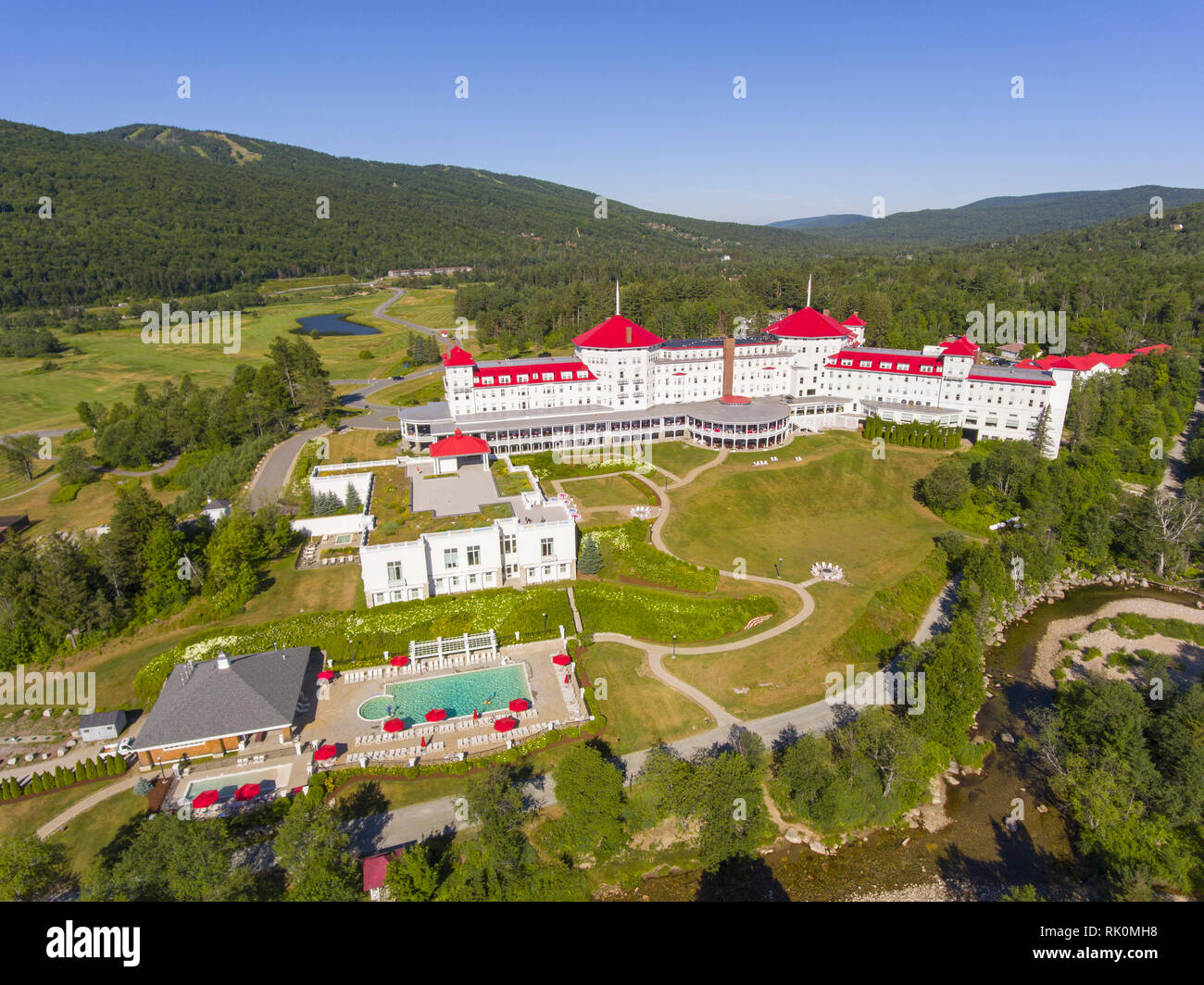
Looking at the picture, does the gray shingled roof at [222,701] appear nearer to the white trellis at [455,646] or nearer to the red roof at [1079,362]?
the white trellis at [455,646]

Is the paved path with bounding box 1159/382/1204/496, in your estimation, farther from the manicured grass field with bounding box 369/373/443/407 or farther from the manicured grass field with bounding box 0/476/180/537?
the manicured grass field with bounding box 0/476/180/537

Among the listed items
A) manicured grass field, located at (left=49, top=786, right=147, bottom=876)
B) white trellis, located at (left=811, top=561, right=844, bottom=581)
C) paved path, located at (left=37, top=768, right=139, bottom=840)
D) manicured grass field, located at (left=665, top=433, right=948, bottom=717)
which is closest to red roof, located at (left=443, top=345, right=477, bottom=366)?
manicured grass field, located at (left=665, top=433, right=948, bottom=717)

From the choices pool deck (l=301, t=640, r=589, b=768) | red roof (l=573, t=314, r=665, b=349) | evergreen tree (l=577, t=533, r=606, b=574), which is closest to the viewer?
pool deck (l=301, t=640, r=589, b=768)

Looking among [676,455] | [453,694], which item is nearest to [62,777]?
[453,694]

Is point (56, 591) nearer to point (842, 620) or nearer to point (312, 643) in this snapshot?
point (312, 643)

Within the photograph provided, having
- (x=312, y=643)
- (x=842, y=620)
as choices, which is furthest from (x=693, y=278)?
(x=312, y=643)

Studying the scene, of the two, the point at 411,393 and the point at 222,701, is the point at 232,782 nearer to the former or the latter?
the point at 222,701
